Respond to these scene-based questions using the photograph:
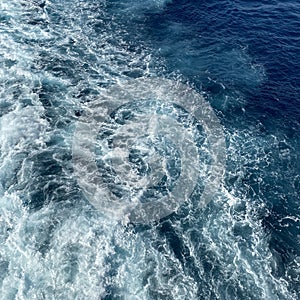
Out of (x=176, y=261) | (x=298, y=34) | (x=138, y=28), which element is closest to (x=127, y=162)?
(x=176, y=261)

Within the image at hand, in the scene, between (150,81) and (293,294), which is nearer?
(293,294)

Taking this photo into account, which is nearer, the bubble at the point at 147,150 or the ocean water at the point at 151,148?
the ocean water at the point at 151,148

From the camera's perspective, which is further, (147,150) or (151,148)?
(151,148)

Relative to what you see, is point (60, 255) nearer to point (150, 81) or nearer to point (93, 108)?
point (93, 108)

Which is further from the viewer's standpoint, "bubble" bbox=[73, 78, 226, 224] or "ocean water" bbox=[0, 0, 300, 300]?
"bubble" bbox=[73, 78, 226, 224]

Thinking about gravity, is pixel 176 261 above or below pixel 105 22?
below

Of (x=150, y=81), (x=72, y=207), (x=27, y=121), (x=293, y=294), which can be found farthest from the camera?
(x=150, y=81)

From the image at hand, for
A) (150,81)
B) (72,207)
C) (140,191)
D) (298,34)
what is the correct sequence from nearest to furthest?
(72,207) → (140,191) → (150,81) → (298,34)
